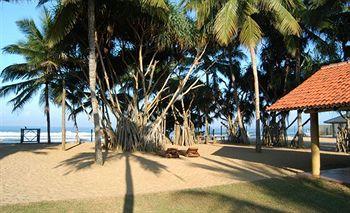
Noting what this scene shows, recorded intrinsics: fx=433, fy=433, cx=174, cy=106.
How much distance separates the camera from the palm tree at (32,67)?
23.2m

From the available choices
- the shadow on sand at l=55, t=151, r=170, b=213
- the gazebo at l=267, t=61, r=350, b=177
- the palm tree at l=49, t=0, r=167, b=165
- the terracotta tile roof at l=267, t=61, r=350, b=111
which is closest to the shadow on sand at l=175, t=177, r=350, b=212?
the gazebo at l=267, t=61, r=350, b=177

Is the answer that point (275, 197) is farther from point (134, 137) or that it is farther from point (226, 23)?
point (134, 137)

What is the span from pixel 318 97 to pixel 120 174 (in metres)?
6.61

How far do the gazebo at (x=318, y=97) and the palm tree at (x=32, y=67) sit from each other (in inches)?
452

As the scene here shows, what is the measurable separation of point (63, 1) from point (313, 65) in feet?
61.0

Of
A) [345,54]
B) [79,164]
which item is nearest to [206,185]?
[79,164]

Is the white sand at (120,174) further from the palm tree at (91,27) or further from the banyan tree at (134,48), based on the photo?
the banyan tree at (134,48)

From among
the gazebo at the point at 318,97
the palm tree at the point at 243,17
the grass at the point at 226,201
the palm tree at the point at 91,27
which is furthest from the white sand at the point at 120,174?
the palm tree at the point at 243,17

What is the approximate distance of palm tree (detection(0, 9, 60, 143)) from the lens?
915 inches

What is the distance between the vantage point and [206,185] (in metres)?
11.9

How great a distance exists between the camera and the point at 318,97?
43.4 ft

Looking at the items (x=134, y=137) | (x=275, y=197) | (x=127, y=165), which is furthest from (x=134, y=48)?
(x=275, y=197)

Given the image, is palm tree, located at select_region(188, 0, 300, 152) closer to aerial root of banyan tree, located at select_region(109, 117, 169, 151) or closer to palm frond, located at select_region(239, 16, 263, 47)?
palm frond, located at select_region(239, 16, 263, 47)

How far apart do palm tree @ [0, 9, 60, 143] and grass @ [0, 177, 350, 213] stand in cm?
1200
